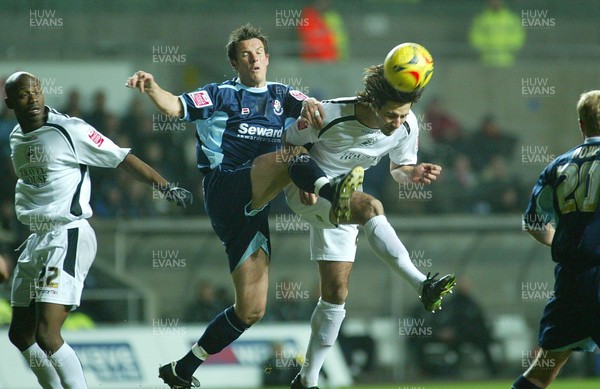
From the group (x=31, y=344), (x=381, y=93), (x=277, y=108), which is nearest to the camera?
(x=381, y=93)

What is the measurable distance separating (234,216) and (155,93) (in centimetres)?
120

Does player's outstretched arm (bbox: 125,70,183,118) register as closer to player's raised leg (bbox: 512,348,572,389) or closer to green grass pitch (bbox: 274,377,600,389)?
player's raised leg (bbox: 512,348,572,389)

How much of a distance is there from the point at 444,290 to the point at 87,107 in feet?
25.9

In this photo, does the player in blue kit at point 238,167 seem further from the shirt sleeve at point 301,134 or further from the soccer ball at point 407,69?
the soccer ball at point 407,69

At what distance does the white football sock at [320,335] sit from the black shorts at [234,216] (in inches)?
25.3

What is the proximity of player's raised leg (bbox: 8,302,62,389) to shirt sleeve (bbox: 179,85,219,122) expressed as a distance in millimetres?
1763

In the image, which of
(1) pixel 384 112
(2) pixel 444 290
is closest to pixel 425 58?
(1) pixel 384 112

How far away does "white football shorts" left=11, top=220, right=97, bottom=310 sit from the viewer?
7013 mm

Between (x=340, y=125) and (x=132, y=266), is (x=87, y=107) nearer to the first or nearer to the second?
(x=132, y=266)

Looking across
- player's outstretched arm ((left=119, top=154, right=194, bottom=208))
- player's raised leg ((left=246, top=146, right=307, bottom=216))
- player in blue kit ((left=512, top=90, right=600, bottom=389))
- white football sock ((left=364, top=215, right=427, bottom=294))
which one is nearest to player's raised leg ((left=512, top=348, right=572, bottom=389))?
player in blue kit ((left=512, top=90, right=600, bottom=389))

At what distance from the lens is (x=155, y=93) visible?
23.1ft

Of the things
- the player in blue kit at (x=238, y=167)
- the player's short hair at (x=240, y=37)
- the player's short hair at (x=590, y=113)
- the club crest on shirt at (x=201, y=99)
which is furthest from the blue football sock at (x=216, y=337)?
the player's short hair at (x=590, y=113)

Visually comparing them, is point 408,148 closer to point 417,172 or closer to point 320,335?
point 417,172

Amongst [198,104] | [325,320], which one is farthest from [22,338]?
[325,320]
